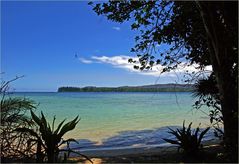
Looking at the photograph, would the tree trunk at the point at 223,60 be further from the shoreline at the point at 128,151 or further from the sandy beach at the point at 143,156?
the shoreline at the point at 128,151

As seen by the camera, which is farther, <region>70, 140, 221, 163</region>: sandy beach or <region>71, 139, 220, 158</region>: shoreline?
<region>71, 139, 220, 158</region>: shoreline

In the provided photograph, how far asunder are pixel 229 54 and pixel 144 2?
2.23 metres

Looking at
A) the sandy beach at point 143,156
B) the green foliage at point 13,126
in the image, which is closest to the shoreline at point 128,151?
the sandy beach at point 143,156

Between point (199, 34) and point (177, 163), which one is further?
point (199, 34)

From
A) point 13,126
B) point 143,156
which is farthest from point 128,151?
point 13,126

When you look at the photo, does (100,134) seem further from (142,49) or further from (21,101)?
(21,101)

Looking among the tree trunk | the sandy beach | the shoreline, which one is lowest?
the shoreline

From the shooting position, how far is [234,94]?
5.35 meters

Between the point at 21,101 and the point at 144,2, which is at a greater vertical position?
the point at 144,2

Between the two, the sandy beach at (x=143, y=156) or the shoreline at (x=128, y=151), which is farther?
the shoreline at (x=128, y=151)

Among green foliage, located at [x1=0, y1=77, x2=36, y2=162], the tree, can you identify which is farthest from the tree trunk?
green foliage, located at [x1=0, y1=77, x2=36, y2=162]

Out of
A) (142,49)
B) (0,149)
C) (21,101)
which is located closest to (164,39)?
(142,49)

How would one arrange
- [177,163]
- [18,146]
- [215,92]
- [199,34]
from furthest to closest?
[215,92] < [199,34] < [177,163] < [18,146]

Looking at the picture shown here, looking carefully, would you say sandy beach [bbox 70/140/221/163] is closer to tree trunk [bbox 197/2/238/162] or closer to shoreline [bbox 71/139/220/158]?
shoreline [bbox 71/139/220/158]
